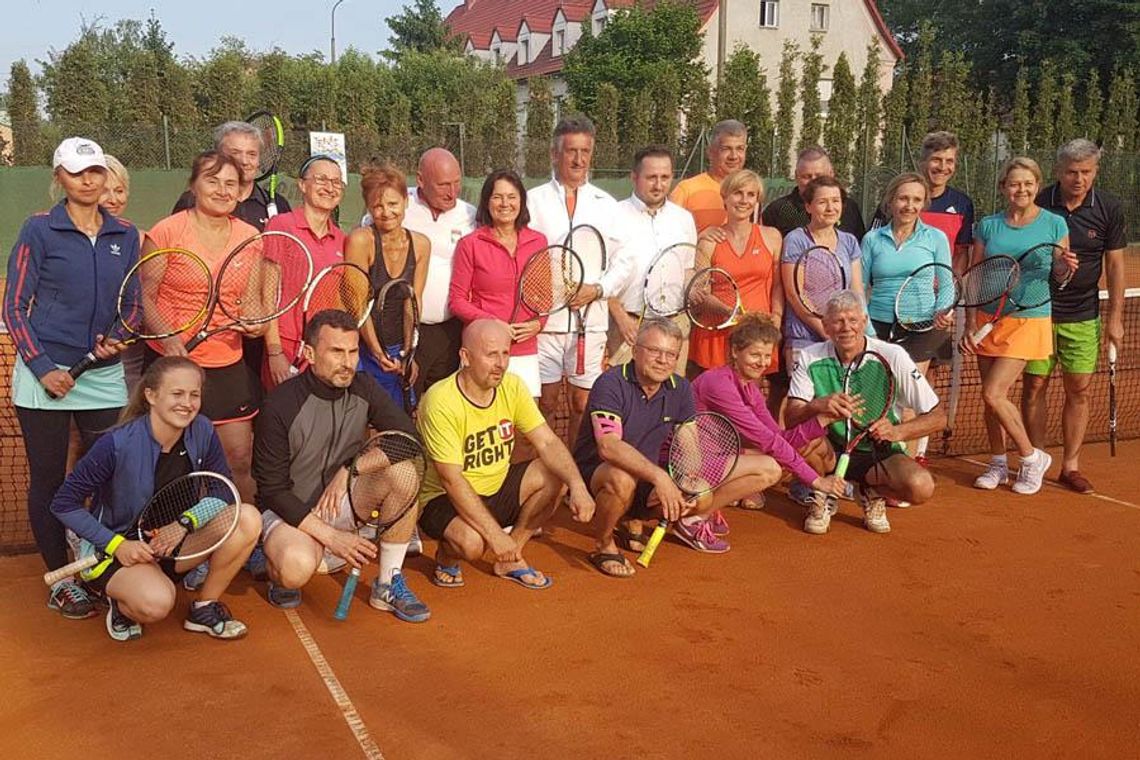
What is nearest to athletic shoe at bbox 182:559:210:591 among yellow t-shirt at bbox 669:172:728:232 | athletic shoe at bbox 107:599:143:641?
athletic shoe at bbox 107:599:143:641

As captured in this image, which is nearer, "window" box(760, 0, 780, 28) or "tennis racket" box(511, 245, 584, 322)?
"tennis racket" box(511, 245, 584, 322)

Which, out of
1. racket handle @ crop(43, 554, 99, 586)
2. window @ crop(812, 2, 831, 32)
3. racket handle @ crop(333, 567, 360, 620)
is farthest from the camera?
window @ crop(812, 2, 831, 32)

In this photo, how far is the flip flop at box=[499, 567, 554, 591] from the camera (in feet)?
14.7

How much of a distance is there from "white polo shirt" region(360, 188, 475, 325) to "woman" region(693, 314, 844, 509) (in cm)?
133

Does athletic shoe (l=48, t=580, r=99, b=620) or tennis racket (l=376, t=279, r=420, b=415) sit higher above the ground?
tennis racket (l=376, t=279, r=420, b=415)

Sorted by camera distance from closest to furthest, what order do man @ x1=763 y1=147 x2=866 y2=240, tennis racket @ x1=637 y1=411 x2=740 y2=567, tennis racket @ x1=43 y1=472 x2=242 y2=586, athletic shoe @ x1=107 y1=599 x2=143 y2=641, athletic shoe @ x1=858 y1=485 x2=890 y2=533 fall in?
tennis racket @ x1=43 y1=472 x2=242 y2=586
athletic shoe @ x1=107 y1=599 x2=143 y2=641
tennis racket @ x1=637 y1=411 x2=740 y2=567
athletic shoe @ x1=858 y1=485 x2=890 y2=533
man @ x1=763 y1=147 x2=866 y2=240

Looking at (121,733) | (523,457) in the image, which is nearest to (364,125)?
(523,457)

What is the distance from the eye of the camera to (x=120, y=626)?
3883mm

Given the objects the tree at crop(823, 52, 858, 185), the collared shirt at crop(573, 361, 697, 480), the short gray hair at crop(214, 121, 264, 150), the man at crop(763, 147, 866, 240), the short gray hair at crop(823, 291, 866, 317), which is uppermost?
the tree at crop(823, 52, 858, 185)

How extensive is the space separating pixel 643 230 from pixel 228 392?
2.28m

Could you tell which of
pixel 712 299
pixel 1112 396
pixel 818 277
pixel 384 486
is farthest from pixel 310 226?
pixel 1112 396

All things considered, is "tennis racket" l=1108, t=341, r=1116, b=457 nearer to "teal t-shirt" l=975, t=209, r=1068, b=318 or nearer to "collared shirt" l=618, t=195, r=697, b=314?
"teal t-shirt" l=975, t=209, r=1068, b=318

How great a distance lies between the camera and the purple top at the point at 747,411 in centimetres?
488

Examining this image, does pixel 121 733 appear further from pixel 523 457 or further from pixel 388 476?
pixel 523 457
